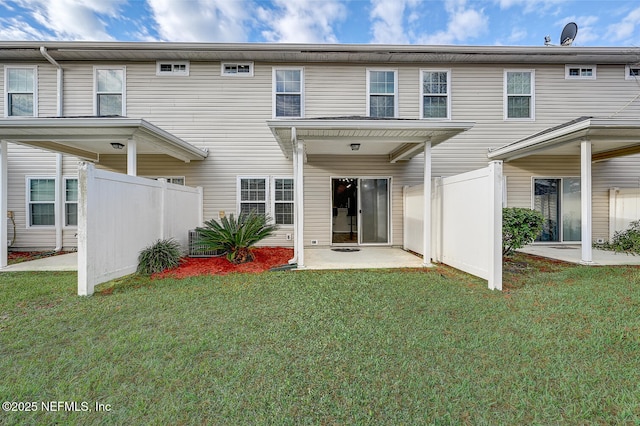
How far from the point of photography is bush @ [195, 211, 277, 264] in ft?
18.4

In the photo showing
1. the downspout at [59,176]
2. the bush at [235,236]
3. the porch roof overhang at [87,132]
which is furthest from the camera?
the downspout at [59,176]

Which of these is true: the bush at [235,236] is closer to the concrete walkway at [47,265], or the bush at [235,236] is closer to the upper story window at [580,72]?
the concrete walkway at [47,265]

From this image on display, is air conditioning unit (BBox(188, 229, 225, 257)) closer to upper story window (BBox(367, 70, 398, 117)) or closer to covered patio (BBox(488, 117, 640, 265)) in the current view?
upper story window (BBox(367, 70, 398, 117))

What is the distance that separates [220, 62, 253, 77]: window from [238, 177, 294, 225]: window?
303 cm

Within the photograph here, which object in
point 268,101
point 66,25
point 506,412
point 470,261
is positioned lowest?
point 506,412

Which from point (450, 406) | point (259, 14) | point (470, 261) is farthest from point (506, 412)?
point (259, 14)

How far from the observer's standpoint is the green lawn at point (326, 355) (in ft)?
5.67

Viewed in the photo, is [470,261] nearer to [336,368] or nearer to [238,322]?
[336,368]

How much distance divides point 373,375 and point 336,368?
0.29m

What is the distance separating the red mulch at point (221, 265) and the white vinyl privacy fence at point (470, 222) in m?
3.42

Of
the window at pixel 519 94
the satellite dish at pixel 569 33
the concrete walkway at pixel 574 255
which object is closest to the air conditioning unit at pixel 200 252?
the concrete walkway at pixel 574 255

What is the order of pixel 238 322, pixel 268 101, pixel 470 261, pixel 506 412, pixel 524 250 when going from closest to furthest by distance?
pixel 506 412 → pixel 238 322 → pixel 470 261 → pixel 524 250 → pixel 268 101

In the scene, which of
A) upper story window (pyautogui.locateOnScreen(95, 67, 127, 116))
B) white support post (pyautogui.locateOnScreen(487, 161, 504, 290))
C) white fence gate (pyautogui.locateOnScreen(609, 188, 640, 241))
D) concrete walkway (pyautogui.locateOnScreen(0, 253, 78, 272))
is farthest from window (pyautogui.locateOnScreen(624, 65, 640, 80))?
concrete walkway (pyautogui.locateOnScreen(0, 253, 78, 272))

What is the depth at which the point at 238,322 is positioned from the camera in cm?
297
